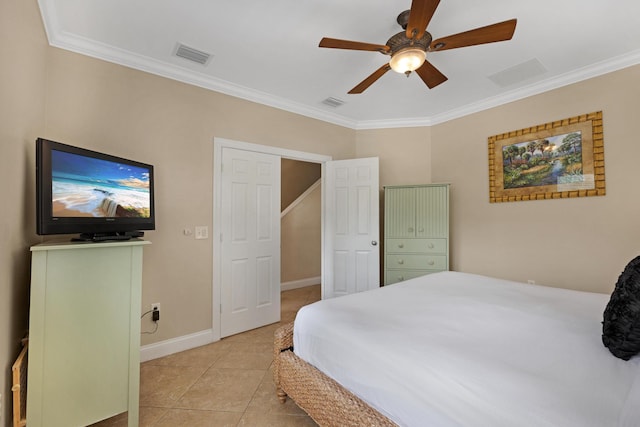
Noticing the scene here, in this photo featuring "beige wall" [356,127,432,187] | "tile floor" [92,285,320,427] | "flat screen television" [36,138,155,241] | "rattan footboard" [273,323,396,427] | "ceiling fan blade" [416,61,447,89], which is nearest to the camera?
"rattan footboard" [273,323,396,427]

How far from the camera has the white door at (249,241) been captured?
2.93 meters

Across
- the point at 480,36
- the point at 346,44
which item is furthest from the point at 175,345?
the point at 480,36

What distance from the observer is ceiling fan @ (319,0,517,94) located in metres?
1.54

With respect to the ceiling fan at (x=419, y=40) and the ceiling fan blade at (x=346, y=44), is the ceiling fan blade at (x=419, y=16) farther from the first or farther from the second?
the ceiling fan blade at (x=346, y=44)

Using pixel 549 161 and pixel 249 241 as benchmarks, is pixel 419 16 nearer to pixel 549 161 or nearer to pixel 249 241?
pixel 549 161

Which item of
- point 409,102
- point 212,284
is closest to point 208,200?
point 212,284

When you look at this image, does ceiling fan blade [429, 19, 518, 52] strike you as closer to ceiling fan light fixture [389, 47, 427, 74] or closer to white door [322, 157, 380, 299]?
ceiling fan light fixture [389, 47, 427, 74]

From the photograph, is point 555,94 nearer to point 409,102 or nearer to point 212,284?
point 409,102

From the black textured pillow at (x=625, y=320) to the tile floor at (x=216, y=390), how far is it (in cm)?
150

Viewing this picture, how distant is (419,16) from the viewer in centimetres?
155

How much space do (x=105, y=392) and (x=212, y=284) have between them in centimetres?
135

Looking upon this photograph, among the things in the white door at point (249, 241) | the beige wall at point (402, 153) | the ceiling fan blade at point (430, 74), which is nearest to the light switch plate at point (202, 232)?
the white door at point (249, 241)

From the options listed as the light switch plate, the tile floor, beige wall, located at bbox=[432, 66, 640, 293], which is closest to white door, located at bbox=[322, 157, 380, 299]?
beige wall, located at bbox=[432, 66, 640, 293]

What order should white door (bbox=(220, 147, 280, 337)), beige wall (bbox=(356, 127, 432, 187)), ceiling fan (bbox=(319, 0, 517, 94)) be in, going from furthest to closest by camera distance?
beige wall (bbox=(356, 127, 432, 187)) < white door (bbox=(220, 147, 280, 337)) < ceiling fan (bbox=(319, 0, 517, 94))
